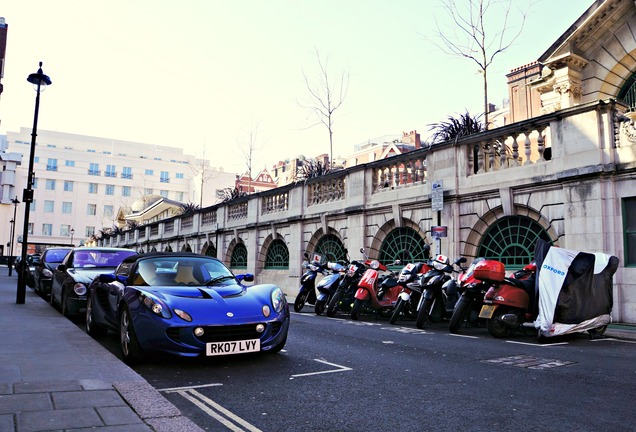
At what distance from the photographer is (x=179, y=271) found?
7023 millimetres

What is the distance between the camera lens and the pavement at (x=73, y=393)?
11.4 feet

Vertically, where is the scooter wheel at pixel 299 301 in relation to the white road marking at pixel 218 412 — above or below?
above

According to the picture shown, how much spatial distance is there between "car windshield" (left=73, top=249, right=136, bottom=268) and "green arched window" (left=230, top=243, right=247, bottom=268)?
1327 cm

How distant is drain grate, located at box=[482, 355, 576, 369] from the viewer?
6049 millimetres

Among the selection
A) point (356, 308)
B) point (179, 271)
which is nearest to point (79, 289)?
point (179, 271)

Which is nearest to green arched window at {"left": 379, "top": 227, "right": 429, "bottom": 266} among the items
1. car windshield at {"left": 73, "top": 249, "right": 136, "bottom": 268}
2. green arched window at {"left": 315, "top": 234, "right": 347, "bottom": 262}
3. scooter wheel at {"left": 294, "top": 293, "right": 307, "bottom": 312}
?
green arched window at {"left": 315, "top": 234, "right": 347, "bottom": 262}

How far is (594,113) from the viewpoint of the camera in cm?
1115

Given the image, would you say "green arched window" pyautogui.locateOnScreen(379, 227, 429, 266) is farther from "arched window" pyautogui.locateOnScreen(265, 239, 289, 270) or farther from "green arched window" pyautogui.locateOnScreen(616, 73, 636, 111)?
"green arched window" pyautogui.locateOnScreen(616, 73, 636, 111)

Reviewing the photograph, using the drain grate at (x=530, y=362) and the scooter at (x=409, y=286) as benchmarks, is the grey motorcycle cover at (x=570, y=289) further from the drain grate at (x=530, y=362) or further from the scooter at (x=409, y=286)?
the scooter at (x=409, y=286)

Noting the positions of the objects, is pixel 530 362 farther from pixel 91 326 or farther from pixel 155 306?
pixel 91 326

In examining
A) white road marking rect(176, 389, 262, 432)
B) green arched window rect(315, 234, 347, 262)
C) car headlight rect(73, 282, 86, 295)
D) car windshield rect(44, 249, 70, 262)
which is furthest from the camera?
green arched window rect(315, 234, 347, 262)

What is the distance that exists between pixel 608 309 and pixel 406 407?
6.12 meters

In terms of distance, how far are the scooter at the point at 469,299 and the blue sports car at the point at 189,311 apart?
396 centimetres

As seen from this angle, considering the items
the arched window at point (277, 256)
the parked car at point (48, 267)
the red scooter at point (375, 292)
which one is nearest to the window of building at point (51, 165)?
the arched window at point (277, 256)
